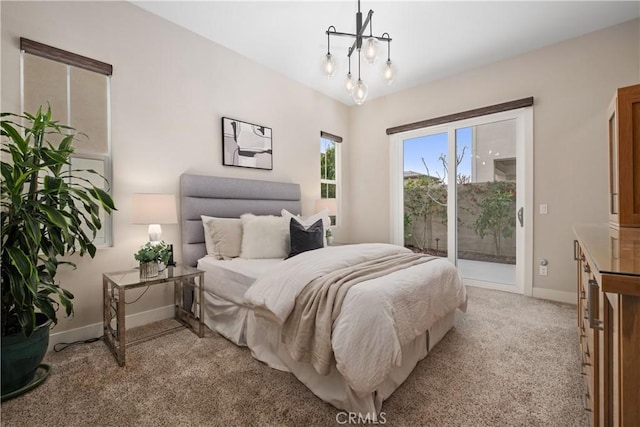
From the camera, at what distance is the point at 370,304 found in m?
1.50

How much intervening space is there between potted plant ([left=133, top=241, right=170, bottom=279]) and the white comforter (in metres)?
0.87

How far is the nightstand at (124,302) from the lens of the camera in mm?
1965

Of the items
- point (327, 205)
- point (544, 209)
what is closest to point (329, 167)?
point (327, 205)

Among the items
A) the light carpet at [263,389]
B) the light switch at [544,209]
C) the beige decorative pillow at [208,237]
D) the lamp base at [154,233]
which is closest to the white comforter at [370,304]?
the light carpet at [263,389]

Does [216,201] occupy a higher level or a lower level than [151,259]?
higher

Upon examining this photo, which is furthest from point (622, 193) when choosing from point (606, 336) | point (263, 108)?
point (263, 108)

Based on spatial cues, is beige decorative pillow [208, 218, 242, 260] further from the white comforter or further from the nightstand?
the white comforter

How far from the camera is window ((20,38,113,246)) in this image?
7.08ft

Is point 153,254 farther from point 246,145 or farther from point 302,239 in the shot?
point 246,145

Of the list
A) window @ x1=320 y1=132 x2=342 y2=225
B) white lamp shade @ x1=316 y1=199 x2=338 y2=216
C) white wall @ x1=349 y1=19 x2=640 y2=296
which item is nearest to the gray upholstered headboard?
white lamp shade @ x1=316 y1=199 x2=338 y2=216

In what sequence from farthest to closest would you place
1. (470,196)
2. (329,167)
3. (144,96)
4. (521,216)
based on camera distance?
1. (329,167)
2. (470,196)
3. (521,216)
4. (144,96)

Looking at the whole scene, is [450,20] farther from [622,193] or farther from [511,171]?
[622,193]

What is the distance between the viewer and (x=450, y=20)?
2.86 m

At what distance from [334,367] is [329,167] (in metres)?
3.67
